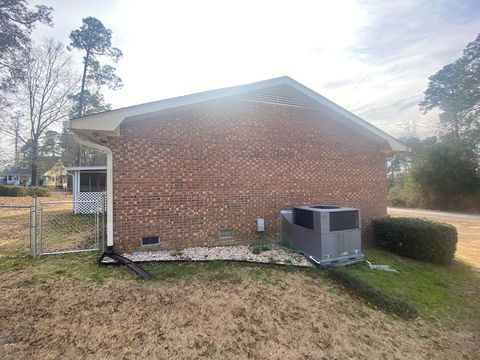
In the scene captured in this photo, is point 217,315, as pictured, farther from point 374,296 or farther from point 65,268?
point 65,268

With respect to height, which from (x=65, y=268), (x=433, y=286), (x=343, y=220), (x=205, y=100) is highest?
(x=205, y=100)

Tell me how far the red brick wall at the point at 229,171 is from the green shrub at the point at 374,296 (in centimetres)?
257

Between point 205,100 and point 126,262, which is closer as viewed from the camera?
point 126,262

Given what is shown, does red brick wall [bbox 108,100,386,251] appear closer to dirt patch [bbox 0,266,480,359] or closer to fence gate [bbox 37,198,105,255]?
fence gate [bbox 37,198,105,255]

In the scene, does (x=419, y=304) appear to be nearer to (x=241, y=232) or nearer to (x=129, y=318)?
(x=241, y=232)

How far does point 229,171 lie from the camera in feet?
22.1

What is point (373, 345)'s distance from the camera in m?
3.01

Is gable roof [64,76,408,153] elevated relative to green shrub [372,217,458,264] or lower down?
elevated

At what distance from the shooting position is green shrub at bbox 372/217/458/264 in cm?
661

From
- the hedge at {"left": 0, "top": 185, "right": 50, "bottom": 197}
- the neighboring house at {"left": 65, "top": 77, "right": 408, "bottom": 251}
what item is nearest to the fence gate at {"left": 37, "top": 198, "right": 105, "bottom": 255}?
the neighboring house at {"left": 65, "top": 77, "right": 408, "bottom": 251}

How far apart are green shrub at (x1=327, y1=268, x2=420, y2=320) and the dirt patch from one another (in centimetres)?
21

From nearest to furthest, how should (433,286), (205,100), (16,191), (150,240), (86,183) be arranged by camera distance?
(433,286)
(150,240)
(205,100)
(86,183)
(16,191)

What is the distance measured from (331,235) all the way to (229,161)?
3.23m

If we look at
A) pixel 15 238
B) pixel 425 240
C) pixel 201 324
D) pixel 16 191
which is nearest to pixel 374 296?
pixel 201 324
